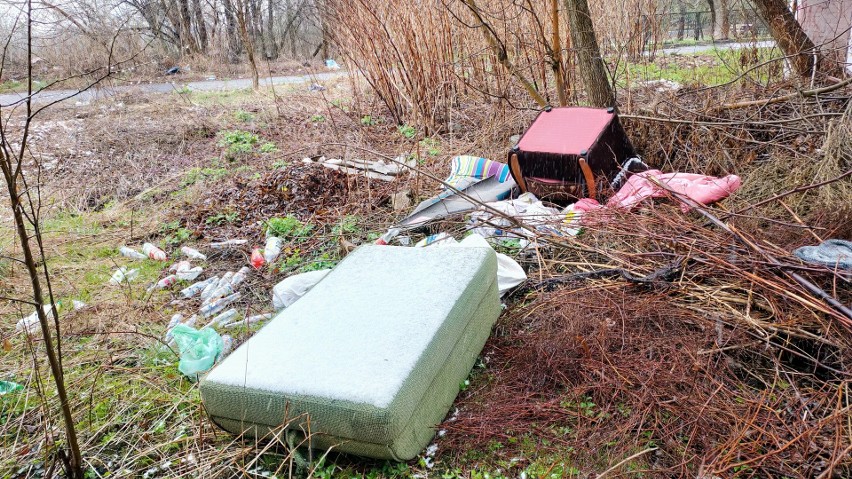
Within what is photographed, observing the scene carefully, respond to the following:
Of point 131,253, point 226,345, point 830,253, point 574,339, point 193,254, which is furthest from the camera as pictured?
point 131,253

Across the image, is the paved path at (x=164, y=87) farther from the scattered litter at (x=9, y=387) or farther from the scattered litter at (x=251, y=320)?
the scattered litter at (x=9, y=387)

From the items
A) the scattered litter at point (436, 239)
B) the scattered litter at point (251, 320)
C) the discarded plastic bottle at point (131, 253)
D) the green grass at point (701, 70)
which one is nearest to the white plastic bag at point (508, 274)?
the scattered litter at point (436, 239)

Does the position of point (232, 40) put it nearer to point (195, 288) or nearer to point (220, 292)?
point (195, 288)

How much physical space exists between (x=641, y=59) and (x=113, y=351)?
7.52m

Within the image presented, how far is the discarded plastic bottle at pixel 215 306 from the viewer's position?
3.75 m

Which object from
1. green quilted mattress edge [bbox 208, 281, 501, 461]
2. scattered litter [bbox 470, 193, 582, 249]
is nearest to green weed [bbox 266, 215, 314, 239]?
scattered litter [bbox 470, 193, 582, 249]

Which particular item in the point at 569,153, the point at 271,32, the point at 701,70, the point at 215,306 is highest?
the point at 271,32

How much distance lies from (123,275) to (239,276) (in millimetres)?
918

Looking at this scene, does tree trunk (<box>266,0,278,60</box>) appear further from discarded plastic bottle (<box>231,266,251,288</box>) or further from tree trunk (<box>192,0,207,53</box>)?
discarded plastic bottle (<box>231,266,251,288</box>)

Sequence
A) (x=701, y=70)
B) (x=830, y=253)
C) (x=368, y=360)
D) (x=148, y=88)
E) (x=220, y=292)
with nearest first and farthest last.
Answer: (x=368, y=360)
(x=830, y=253)
(x=220, y=292)
(x=701, y=70)
(x=148, y=88)

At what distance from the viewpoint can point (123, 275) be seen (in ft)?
14.4

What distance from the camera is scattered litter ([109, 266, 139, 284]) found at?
4.35 m

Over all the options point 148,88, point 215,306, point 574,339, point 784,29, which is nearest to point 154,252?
point 215,306

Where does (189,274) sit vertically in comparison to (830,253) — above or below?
below
